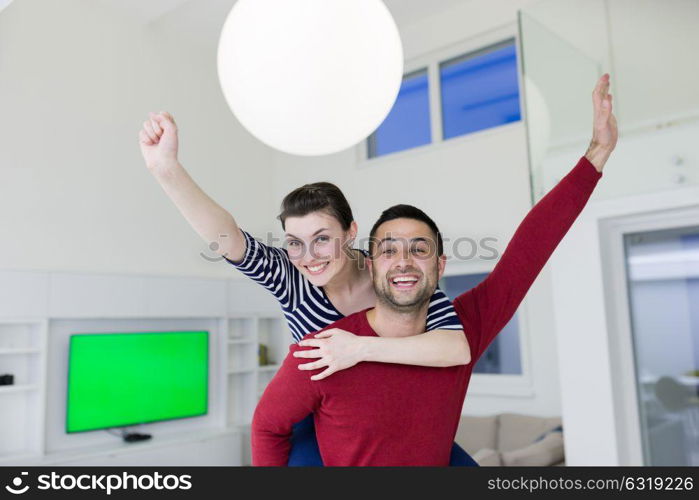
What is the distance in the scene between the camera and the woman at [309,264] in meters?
0.96

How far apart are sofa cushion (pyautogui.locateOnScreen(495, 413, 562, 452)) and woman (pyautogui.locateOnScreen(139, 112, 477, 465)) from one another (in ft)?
9.73

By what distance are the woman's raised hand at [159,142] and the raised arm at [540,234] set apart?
0.64 meters

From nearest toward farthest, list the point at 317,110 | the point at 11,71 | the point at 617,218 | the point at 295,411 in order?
the point at 317,110 < the point at 295,411 < the point at 617,218 < the point at 11,71

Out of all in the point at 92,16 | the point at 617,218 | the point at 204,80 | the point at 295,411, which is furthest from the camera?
the point at 204,80

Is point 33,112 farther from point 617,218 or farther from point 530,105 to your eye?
point 617,218

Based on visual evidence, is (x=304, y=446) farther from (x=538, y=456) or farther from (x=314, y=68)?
(x=538, y=456)

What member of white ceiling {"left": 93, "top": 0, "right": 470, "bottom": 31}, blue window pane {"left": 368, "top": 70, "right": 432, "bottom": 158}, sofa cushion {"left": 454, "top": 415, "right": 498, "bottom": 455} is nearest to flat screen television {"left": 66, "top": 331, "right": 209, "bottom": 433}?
sofa cushion {"left": 454, "top": 415, "right": 498, "bottom": 455}

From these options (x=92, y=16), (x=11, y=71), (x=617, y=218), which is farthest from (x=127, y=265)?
(x=617, y=218)

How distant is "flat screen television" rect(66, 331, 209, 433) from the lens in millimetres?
4195

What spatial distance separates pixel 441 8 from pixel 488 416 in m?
3.21

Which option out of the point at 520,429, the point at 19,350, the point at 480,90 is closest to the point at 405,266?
the point at 520,429

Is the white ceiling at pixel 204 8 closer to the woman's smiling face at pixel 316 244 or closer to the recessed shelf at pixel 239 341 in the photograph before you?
the recessed shelf at pixel 239 341

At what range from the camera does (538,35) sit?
2.47 meters

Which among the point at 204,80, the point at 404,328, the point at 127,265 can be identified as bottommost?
the point at 404,328
